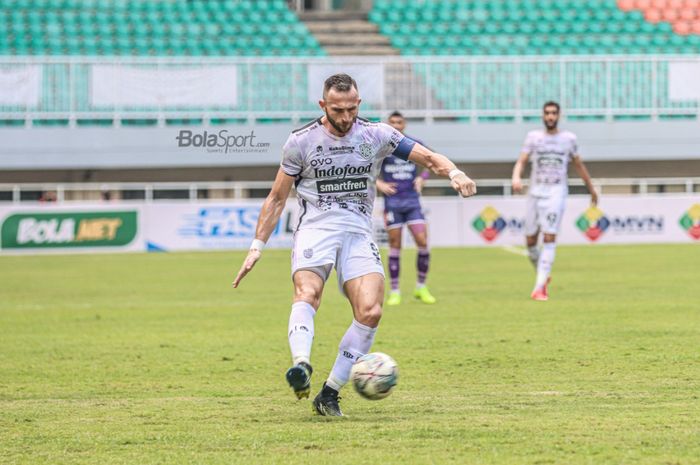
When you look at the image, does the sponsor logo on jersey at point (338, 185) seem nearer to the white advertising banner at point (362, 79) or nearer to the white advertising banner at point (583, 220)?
the white advertising banner at point (583, 220)

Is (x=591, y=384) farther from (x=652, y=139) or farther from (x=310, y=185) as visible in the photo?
(x=652, y=139)

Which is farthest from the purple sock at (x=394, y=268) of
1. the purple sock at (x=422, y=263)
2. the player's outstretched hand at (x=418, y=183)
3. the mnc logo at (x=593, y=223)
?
the mnc logo at (x=593, y=223)

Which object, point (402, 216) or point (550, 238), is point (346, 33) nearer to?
point (402, 216)

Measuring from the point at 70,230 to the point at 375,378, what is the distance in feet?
75.9

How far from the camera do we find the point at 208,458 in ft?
19.1

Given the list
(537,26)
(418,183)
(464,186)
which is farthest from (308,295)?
(537,26)

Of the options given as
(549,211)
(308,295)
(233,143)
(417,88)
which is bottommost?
(549,211)

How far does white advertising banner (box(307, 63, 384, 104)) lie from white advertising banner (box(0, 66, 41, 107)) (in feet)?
21.8

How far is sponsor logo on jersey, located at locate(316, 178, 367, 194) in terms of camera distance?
7477mm

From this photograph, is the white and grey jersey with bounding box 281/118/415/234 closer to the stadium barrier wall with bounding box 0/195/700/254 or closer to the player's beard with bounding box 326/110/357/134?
the player's beard with bounding box 326/110/357/134

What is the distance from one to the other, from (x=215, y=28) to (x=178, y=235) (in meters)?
9.01

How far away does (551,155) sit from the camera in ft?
51.8

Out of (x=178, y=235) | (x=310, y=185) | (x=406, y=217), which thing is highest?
(x=310, y=185)

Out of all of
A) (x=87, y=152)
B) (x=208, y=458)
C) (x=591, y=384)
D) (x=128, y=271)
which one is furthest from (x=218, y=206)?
(x=208, y=458)
